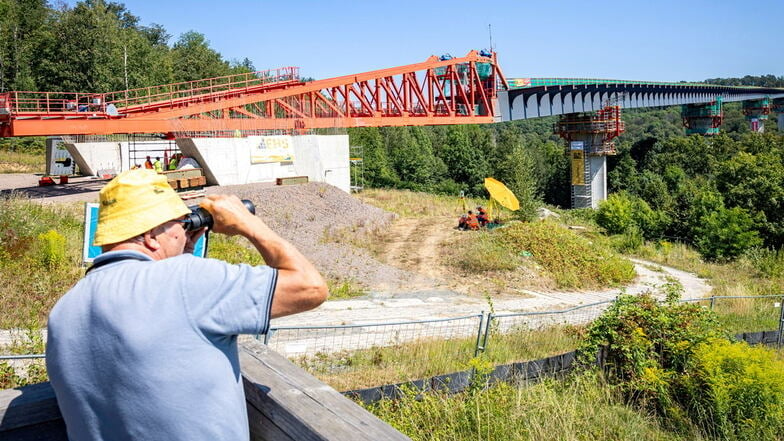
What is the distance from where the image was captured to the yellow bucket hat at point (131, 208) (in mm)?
1888

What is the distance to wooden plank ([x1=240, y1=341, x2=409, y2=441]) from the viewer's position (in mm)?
1723

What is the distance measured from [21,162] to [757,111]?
89574mm

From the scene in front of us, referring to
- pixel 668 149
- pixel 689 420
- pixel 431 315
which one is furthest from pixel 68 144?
pixel 668 149

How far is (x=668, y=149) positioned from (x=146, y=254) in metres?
69.8

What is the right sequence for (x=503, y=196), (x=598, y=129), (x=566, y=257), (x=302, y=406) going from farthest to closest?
(x=598, y=129)
(x=503, y=196)
(x=566, y=257)
(x=302, y=406)

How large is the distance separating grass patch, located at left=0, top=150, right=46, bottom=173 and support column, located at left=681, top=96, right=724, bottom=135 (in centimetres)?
6344

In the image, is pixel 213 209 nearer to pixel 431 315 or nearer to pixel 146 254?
pixel 146 254

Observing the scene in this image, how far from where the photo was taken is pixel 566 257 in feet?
64.7

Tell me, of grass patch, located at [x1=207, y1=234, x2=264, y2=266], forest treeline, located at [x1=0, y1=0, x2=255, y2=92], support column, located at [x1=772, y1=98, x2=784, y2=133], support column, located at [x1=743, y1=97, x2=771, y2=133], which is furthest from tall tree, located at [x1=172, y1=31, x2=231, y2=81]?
support column, located at [x1=772, y1=98, x2=784, y2=133]

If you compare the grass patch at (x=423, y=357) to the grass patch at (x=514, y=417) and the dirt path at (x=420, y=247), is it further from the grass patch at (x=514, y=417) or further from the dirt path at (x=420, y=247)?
the dirt path at (x=420, y=247)

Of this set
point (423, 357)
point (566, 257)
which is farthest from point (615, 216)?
point (423, 357)

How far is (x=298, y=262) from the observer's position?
6.09 feet

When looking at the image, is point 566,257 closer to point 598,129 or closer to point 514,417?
point 514,417

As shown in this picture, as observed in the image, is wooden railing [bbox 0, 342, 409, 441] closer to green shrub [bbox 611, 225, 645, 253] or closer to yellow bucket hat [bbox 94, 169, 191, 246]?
yellow bucket hat [bbox 94, 169, 191, 246]
